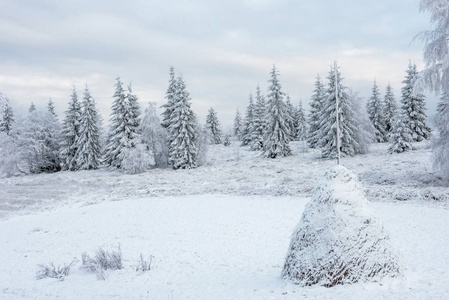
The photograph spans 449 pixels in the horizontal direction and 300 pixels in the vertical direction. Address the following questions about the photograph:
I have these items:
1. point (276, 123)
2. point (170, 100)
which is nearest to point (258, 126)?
point (276, 123)

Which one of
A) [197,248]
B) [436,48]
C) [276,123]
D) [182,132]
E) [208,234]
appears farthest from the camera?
[276,123]

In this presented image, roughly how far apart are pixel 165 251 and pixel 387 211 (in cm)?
1055

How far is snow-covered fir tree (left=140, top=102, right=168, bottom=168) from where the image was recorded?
135 feet

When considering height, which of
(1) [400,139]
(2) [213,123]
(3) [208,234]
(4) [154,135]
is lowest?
(3) [208,234]

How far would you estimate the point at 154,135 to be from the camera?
41.4 m

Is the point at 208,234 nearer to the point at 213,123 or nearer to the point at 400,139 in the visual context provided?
the point at 400,139

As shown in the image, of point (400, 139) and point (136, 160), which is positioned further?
point (136, 160)

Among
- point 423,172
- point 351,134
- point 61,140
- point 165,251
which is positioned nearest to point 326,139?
point 351,134

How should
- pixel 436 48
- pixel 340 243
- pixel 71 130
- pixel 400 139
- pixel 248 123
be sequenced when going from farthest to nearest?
pixel 248 123 → pixel 71 130 → pixel 400 139 → pixel 436 48 → pixel 340 243

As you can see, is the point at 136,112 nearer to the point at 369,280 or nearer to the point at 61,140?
the point at 61,140

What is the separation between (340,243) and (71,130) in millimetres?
48799

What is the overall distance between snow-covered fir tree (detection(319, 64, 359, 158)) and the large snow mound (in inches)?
1248

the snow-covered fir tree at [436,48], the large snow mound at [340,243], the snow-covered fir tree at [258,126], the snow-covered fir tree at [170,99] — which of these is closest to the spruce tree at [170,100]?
the snow-covered fir tree at [170,99]

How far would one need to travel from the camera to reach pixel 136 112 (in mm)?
43938
